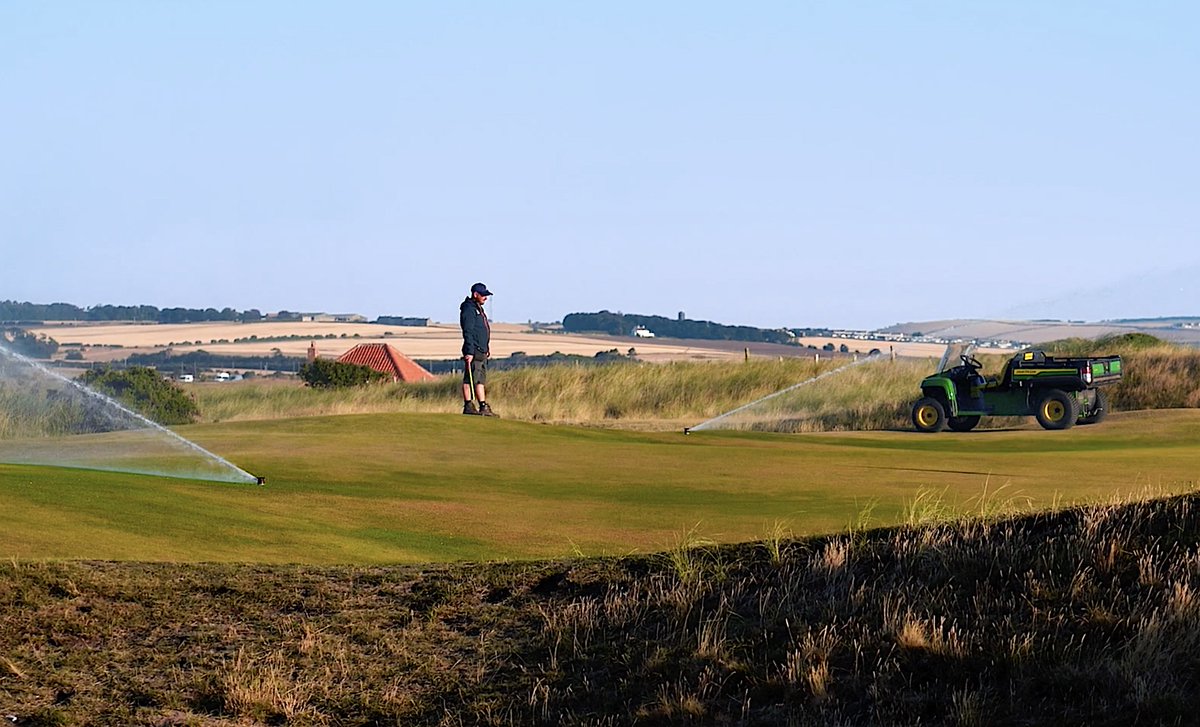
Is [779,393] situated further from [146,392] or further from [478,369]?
[146,392]

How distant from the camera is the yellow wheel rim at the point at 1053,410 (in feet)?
75.4

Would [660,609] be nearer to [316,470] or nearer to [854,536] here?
[854,536]

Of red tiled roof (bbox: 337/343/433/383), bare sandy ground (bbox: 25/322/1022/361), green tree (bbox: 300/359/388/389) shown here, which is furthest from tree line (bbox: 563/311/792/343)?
green tree (bbox: 300/359/388/389)

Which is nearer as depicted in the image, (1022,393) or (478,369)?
(1022,393)

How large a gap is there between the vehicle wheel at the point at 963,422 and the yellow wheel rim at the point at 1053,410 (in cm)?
119

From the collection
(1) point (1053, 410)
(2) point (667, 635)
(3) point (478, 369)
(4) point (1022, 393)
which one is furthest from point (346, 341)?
(2) point (667, 635)

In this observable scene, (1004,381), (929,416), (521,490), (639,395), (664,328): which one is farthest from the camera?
(664,328)

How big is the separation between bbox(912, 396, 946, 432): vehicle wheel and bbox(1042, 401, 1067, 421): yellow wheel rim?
161 cm

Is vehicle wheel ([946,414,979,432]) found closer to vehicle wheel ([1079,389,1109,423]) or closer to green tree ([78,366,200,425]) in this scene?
vehicle wheel ([1079,389,1109,423])

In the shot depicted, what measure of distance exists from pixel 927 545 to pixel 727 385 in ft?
90.1

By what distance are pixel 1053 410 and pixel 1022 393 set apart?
55 cm

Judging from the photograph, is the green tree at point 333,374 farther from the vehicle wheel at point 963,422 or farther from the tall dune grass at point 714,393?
the vehicle wheel at point 963,422

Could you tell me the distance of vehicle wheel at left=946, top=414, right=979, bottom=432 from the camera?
24000 mm

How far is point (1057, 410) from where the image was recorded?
23.1 meters
